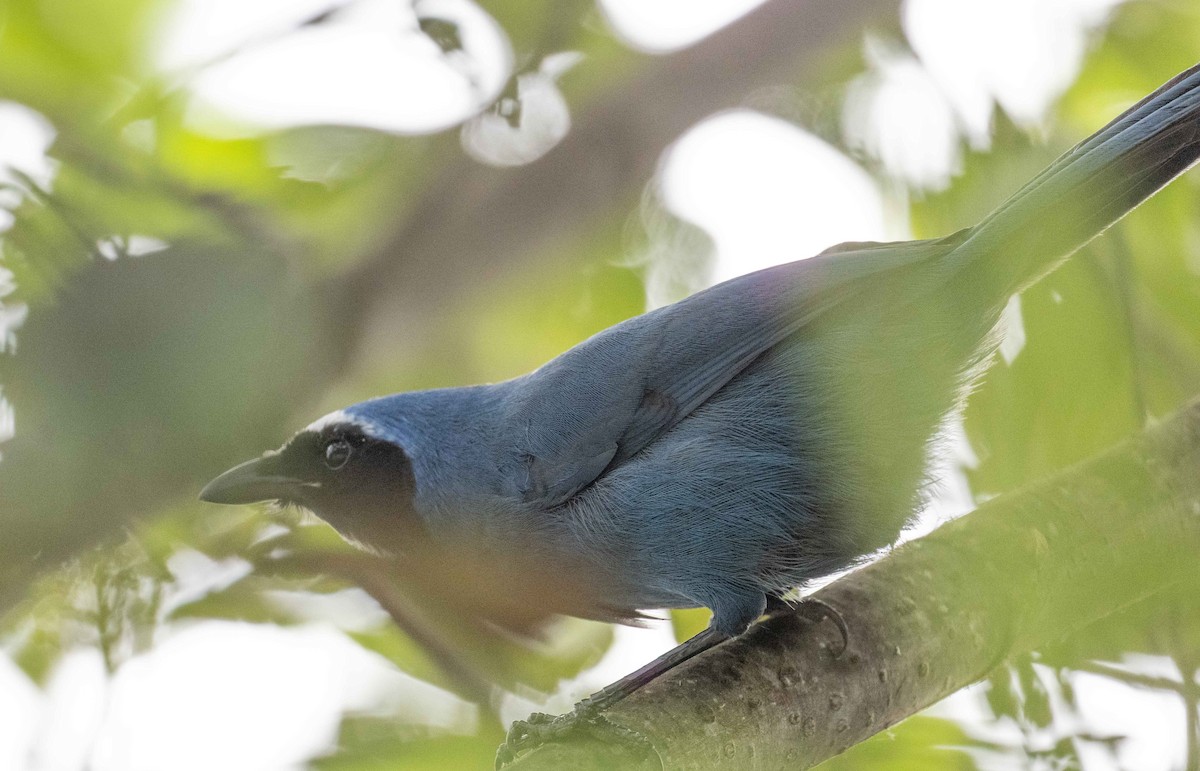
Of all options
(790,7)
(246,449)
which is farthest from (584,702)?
(790,7)

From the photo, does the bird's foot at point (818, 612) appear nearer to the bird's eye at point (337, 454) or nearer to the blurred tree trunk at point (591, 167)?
the bird's eye at point (337, 454)

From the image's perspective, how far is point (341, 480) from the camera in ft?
12.9

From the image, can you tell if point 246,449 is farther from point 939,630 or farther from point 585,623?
point 939,630

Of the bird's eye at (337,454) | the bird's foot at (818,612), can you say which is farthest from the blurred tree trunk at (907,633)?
the bird's eye at (337,454)

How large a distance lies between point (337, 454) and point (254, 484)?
30cm

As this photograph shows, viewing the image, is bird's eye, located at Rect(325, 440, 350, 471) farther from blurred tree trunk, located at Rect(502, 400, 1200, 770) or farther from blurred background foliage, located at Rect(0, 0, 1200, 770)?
blurred tree trunk, located at Rect(502, 400, 1200, 770)

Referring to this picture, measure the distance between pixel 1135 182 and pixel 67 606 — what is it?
10.1 feet

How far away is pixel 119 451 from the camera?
3.38 meters

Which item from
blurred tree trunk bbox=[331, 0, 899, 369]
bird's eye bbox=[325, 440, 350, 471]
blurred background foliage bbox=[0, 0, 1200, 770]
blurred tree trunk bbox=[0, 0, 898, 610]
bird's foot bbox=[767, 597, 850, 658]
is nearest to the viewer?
blurred background foliage bbox=[0, 0, 1200, 770]

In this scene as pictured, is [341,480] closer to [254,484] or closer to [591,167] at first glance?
[254,484]

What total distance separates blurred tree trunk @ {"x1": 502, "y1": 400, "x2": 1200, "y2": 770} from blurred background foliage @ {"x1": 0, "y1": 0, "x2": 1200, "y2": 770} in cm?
16

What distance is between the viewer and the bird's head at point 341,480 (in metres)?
3.80

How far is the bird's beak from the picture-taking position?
3781 mm

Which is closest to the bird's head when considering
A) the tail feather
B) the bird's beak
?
the bird's beak
